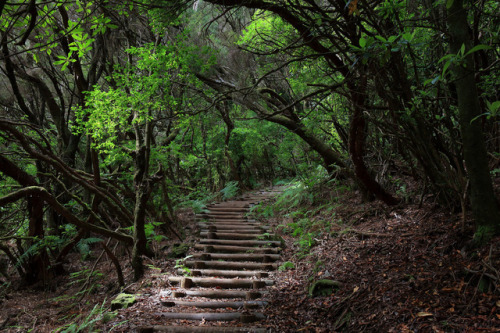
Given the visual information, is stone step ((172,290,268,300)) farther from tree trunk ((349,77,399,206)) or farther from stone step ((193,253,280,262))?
tree trunk ((349,77,399,206))

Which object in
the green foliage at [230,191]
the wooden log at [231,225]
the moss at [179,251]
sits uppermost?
the green foliage at [230,191]

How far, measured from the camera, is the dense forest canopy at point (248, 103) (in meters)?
3.07

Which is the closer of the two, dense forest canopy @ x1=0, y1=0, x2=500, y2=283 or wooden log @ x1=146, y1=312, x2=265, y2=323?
dense forest canopy @ x1=0, y1=0, x2=500, y2=283

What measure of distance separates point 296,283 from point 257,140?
10.3 meters

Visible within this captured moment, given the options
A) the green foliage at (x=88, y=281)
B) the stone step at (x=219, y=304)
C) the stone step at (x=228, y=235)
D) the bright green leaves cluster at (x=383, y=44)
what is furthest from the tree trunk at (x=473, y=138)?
the green foliage at (x=88, y=281)

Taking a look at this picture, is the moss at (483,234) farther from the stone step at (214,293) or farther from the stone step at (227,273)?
the stone step at (227,273)

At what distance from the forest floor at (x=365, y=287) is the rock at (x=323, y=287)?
10 cm

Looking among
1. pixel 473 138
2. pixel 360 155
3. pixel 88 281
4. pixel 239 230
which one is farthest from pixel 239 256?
pixel 473 138

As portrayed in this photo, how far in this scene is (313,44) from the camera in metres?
4.61

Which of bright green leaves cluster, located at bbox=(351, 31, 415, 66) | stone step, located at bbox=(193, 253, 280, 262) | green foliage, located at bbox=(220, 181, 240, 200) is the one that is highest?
bright green leaves cluster, located at bbox=(351, 31, 415, 66)

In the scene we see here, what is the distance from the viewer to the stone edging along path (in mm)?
4297

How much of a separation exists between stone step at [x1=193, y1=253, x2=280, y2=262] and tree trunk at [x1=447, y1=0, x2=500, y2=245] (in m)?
4.11

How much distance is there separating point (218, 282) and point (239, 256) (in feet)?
4.43

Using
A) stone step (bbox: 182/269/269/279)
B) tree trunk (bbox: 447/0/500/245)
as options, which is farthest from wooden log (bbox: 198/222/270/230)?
tree trunk (bbox: 447/0/500/245)
